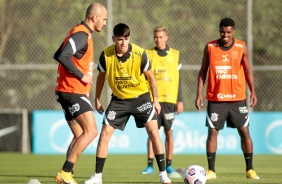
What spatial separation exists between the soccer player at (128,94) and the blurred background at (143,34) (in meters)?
12.1

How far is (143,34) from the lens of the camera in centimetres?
2438

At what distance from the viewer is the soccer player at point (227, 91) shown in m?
13.0

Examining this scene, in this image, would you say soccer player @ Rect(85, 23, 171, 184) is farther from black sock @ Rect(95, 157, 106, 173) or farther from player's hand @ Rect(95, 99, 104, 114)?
player's hand @ Rect(95, 99, 104, 114)

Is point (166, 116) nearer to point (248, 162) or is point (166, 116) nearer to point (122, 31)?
point (248, 162)

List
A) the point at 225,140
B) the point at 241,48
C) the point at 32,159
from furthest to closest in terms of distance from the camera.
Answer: the point at 225,140 → the point at 32,159 → the point at 241,48

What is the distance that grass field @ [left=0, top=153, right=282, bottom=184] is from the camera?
12.6 m

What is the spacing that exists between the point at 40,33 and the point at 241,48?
1285 centimetres

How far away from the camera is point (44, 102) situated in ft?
80.6

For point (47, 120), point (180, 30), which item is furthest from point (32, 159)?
point (180, 30)

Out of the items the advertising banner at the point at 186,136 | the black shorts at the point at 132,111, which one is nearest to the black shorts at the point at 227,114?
the black shorts at the point at 132,111

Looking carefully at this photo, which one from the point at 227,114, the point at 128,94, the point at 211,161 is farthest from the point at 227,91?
the point at 128,94

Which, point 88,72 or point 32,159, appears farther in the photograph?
point 32,159

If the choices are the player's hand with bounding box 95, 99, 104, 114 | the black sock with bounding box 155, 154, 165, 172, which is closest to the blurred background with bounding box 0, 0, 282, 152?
the player's hand with bounding box 95, 99, 104, 114

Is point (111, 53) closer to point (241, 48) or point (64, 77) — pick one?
point (64, 77)
